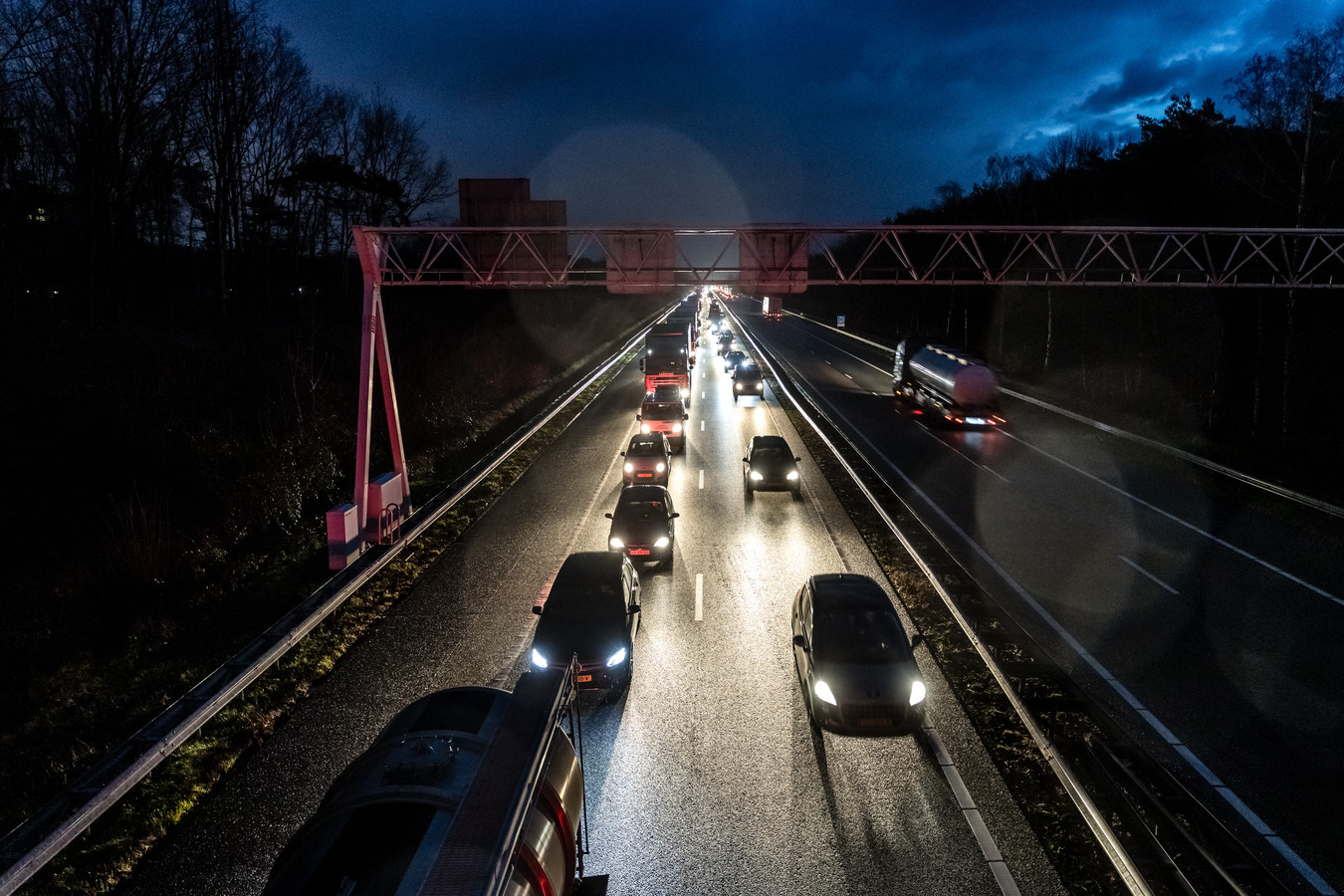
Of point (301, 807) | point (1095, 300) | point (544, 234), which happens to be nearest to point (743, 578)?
point (301, 807)

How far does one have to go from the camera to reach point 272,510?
1914 centimetres

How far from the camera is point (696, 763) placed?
1002 centimetres

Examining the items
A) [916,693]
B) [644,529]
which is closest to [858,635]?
[916,693]

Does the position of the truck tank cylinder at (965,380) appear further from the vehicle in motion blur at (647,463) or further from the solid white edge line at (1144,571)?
the solid white edge line at (1144,571)

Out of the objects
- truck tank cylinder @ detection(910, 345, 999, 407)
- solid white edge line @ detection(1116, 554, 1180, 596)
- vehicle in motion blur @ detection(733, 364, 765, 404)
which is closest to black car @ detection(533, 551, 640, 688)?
solid white edge line @ detection(1116, 554, 1180, 596)

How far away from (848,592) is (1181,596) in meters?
8.25

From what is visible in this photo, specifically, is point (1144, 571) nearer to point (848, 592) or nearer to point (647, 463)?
point (848, 592)

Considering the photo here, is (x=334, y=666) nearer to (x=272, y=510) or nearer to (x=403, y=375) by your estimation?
(x=272, y=510)

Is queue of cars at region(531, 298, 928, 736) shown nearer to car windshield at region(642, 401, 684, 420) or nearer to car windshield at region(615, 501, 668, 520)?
car windshield at region(615, 501, 668, 520)

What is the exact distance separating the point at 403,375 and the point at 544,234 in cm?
1180

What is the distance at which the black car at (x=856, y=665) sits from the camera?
10.2m

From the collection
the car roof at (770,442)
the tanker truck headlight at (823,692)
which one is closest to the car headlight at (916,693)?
the tanker truck headlight at (823,692)

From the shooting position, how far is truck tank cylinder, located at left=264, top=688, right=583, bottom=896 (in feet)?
13.8

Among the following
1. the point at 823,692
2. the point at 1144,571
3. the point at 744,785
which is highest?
the point at 823,692
